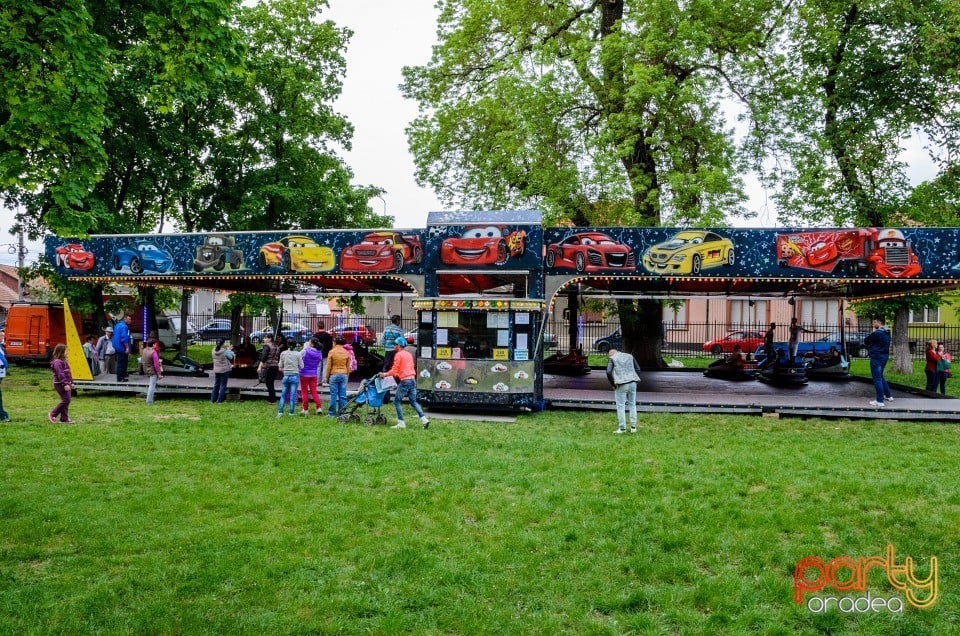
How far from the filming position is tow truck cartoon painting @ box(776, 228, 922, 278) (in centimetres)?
1348

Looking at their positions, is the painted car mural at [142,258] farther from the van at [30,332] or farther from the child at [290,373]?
the van at [30,332]

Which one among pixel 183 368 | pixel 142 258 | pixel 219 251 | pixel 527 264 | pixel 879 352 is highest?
pixel 219 251

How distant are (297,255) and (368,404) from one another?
4745 mm

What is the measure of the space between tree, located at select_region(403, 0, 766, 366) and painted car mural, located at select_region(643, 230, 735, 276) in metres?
4.90

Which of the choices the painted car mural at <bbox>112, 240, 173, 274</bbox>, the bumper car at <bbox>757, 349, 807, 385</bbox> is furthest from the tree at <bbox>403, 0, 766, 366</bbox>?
the painted car mural at <bbox>112, 240, 173, 274</bbox>

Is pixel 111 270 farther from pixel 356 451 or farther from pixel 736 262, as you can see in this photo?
pixel 736 262

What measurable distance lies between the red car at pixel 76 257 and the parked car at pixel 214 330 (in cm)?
1840

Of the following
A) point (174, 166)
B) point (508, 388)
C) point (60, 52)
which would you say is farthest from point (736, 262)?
point (174, 166)

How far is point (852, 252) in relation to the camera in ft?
44.6

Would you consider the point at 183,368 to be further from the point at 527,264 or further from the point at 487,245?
the point at 527,264

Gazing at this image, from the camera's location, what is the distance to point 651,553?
5781mm

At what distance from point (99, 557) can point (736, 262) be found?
1228 centimetres

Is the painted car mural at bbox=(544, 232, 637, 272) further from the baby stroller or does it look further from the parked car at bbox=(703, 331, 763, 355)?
the parked car at bbox=(703, 331, 763, 355)

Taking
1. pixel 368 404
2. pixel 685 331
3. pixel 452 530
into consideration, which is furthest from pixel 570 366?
pixel 452 530
